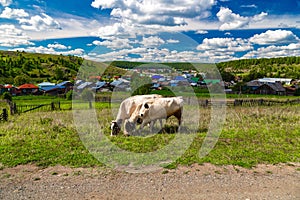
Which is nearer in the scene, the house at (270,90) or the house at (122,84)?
the house at (122,84)

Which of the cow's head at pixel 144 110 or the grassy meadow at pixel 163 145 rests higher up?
the cow's head at pixel 144 110

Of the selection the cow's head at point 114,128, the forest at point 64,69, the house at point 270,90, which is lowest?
the house at point 270,90

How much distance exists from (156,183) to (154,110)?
499 cm

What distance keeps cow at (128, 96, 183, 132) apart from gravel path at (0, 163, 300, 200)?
400cm

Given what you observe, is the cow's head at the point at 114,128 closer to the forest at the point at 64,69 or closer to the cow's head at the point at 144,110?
the cow's head at the point at 144,110

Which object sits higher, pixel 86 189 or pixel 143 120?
pixel 143 120

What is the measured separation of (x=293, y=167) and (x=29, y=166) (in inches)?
301

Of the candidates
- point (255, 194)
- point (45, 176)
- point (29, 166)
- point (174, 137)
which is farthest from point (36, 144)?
point (255, 194)

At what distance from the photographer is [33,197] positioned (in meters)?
5.21

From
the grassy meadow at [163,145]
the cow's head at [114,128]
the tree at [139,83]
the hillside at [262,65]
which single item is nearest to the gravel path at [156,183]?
the grassy meadow at [163,145]

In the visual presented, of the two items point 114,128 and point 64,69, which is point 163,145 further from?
point 64,69

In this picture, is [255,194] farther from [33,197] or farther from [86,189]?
[33,197]

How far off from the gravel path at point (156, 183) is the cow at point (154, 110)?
3998mm

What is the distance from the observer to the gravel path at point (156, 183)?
5.33 m
